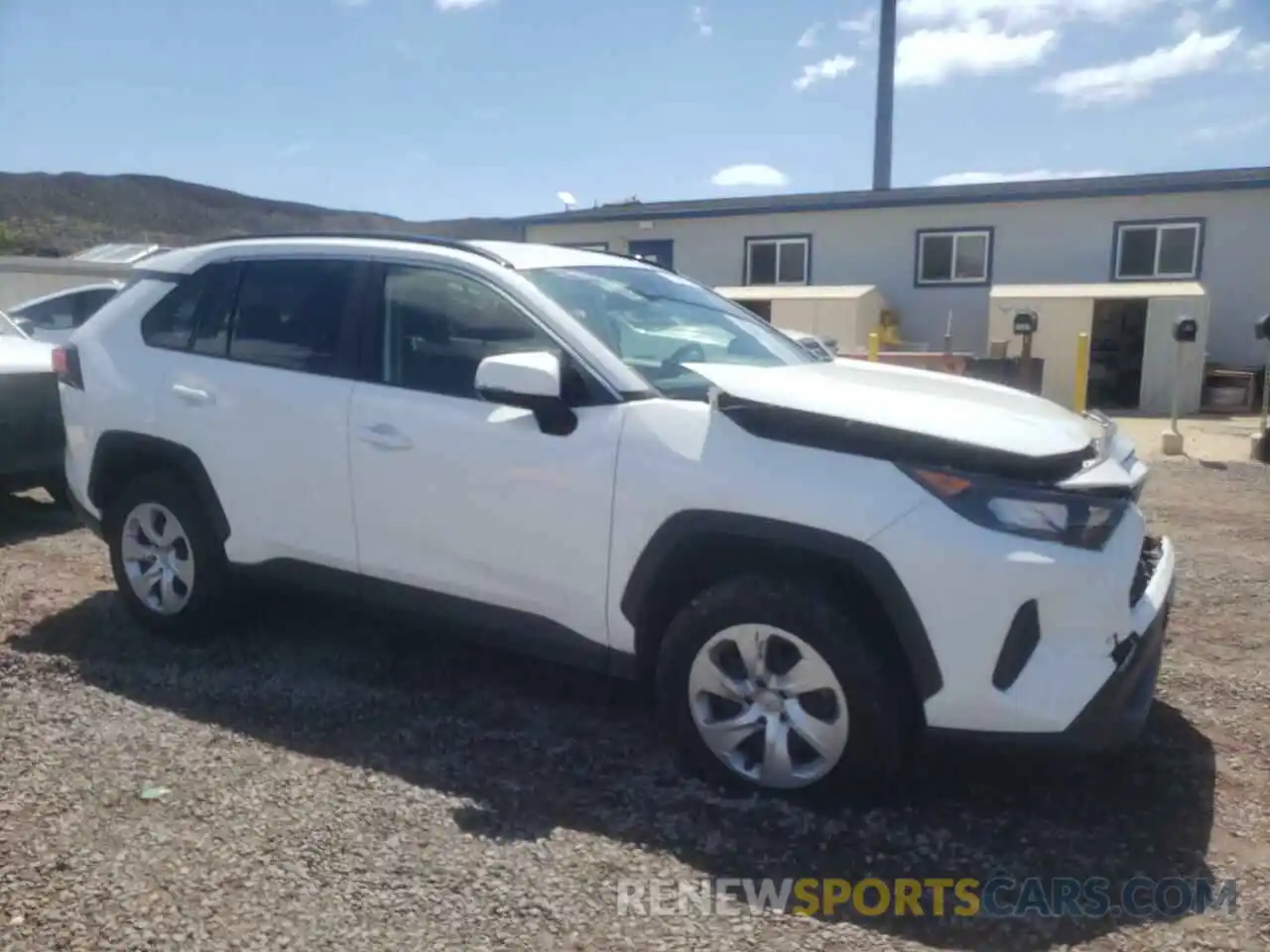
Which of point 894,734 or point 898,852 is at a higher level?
point 894,734

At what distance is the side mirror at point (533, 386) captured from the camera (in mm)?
3289

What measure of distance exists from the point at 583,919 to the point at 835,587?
1148 mm

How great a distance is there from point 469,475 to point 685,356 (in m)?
0.87

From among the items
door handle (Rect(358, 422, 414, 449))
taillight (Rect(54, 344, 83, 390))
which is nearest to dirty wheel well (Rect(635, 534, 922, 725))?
door handle (Rect(358, 422, 414, 449))

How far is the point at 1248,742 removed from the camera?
12.2 feet

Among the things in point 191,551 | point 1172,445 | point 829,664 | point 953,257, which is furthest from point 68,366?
point 953,257

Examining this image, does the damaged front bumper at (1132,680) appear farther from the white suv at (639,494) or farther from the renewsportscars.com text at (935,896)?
the renewsportscars.com text at (935,896)

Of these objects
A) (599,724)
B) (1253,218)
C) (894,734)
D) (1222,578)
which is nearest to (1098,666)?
(894,734)

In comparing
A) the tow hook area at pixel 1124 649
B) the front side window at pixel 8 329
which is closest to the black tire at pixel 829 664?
the tow hook area at pixel 1124 649

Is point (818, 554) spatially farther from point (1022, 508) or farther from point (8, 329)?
point (8, 329)

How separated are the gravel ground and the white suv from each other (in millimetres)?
308

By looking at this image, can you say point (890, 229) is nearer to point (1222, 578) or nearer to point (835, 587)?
point (1222, 578)

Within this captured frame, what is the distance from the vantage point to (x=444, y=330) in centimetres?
386

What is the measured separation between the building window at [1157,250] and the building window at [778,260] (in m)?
5.51
